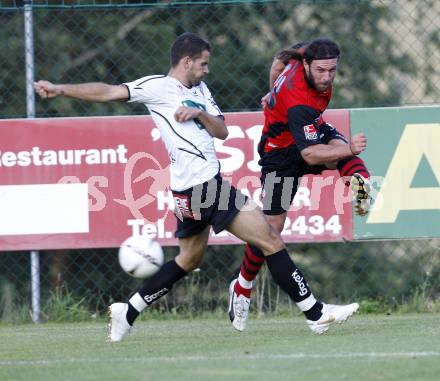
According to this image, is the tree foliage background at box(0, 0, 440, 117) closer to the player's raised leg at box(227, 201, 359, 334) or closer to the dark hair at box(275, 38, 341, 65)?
the dark hair at box(275, 38, 341, 65)

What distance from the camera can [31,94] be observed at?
34.7 ft

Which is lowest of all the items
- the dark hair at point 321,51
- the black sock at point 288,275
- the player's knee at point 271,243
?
the black sock at point 288,275

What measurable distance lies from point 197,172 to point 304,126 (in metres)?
0.83

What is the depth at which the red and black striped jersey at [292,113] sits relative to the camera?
776cm

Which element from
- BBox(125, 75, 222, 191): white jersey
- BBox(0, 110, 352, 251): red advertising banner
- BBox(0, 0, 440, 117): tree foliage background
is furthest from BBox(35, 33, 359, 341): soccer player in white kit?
BBox(0, 0, 440, 117): tree foliage background

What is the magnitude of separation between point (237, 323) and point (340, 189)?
7.86 feet

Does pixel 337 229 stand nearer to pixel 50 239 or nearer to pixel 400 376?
pixel 50 239

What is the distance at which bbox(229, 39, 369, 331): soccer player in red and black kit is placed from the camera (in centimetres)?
777

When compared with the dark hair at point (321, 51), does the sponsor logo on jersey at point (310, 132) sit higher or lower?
lower

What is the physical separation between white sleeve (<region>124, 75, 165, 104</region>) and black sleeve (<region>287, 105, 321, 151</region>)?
3.10 ft

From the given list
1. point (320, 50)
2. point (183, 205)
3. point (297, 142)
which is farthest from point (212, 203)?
point (320, 50)

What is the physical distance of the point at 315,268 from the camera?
1109 cm

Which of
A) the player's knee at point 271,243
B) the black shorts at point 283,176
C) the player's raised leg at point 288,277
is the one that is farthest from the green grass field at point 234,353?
the black shorts at point 283,176

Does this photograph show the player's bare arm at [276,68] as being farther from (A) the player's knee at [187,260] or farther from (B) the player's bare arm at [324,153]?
(A) the player's knee at [187,260]
